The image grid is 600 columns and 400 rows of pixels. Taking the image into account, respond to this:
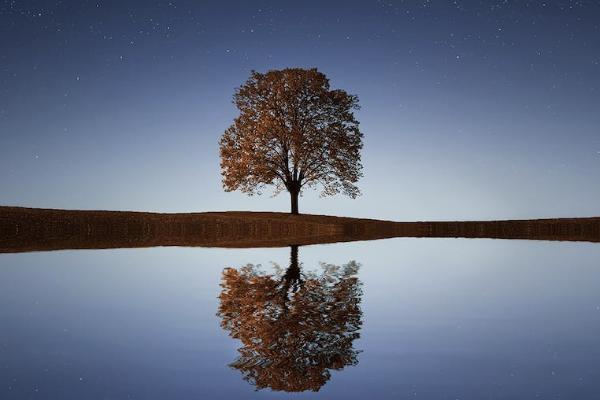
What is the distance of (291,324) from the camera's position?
6289mm

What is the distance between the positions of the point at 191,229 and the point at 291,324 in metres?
32.1

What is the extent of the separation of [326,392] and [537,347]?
7.87 ft

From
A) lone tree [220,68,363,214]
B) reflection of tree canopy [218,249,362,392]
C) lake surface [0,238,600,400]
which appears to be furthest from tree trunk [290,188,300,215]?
reflection of tree canopy [218,249,362,392]

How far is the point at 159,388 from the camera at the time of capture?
13.3 ft

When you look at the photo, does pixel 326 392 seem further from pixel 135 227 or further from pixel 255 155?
pixel 255 155

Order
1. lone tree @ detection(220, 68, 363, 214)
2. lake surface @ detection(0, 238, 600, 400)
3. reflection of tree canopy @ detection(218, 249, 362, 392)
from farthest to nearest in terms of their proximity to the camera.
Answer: lone tree @ detection(220, 68, 363, 214) → reflection of tree canopy @ detection(218, 249, 362, 392) → lake surface @ detection(0, 238, 600, 400)

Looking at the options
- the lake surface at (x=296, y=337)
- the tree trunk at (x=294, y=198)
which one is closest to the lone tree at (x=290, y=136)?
the tree trunk at (x=294, y=198)

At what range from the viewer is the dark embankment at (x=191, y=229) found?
2523 cm

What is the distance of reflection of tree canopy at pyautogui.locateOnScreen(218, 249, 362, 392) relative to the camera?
4.46m

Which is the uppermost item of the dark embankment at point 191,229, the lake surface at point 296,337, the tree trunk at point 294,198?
the tree trunk at point 294,198

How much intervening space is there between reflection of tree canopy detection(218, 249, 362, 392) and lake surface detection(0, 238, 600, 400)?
2 centimetres

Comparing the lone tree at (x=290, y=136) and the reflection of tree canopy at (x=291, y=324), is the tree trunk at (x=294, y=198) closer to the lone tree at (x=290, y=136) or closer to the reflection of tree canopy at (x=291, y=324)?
the lone tree at (x=290, y=136)

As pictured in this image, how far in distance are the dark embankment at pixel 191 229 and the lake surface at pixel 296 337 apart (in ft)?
40.9

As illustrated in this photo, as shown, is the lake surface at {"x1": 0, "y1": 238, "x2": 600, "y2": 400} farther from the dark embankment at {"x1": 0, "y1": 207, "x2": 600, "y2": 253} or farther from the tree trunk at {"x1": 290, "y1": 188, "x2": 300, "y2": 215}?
the tree trunk at {"x1": 290, "y1": 188, "x2": 300, "y2": 215}
